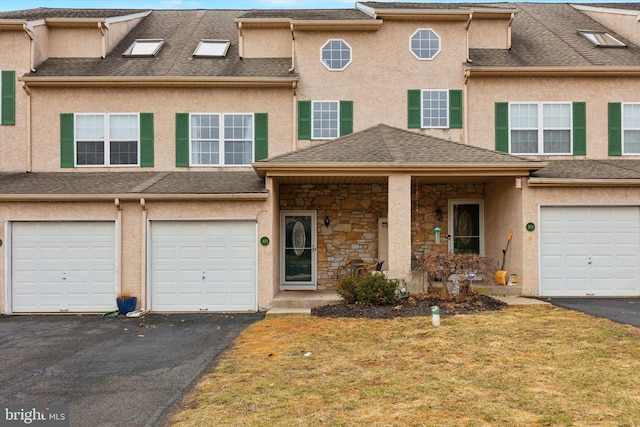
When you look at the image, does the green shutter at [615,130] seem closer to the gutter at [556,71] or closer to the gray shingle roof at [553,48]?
the gutter at [556,71]

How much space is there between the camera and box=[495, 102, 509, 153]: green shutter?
1354 centimetres

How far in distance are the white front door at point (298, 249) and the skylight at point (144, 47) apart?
675 centimetres

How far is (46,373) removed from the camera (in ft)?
21.8

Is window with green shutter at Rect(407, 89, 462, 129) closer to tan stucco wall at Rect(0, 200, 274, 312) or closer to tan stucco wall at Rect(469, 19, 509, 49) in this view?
tan stucco wall at Rect(469, 19, 509, 49)

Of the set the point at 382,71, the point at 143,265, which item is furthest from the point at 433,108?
the point at 143,265

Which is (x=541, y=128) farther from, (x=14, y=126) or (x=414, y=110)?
(x=14, y=126)

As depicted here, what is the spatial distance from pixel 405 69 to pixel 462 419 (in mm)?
11264

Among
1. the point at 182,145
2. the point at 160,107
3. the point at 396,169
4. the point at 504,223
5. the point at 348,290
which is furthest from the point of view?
the point at 160,107

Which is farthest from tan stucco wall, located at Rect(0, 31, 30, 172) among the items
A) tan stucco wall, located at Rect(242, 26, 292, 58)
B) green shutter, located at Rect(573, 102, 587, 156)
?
green shutter, located at Rect(573, 102, 587, 156)

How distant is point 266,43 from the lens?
1489cm

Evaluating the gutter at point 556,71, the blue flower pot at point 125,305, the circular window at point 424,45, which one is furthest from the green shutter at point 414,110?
the blue flower pot at point 125,305

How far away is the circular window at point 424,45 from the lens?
1401 centimetres

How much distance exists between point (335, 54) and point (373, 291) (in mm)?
7445

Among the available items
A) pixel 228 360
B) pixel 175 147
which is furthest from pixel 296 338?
pixel 175 147
